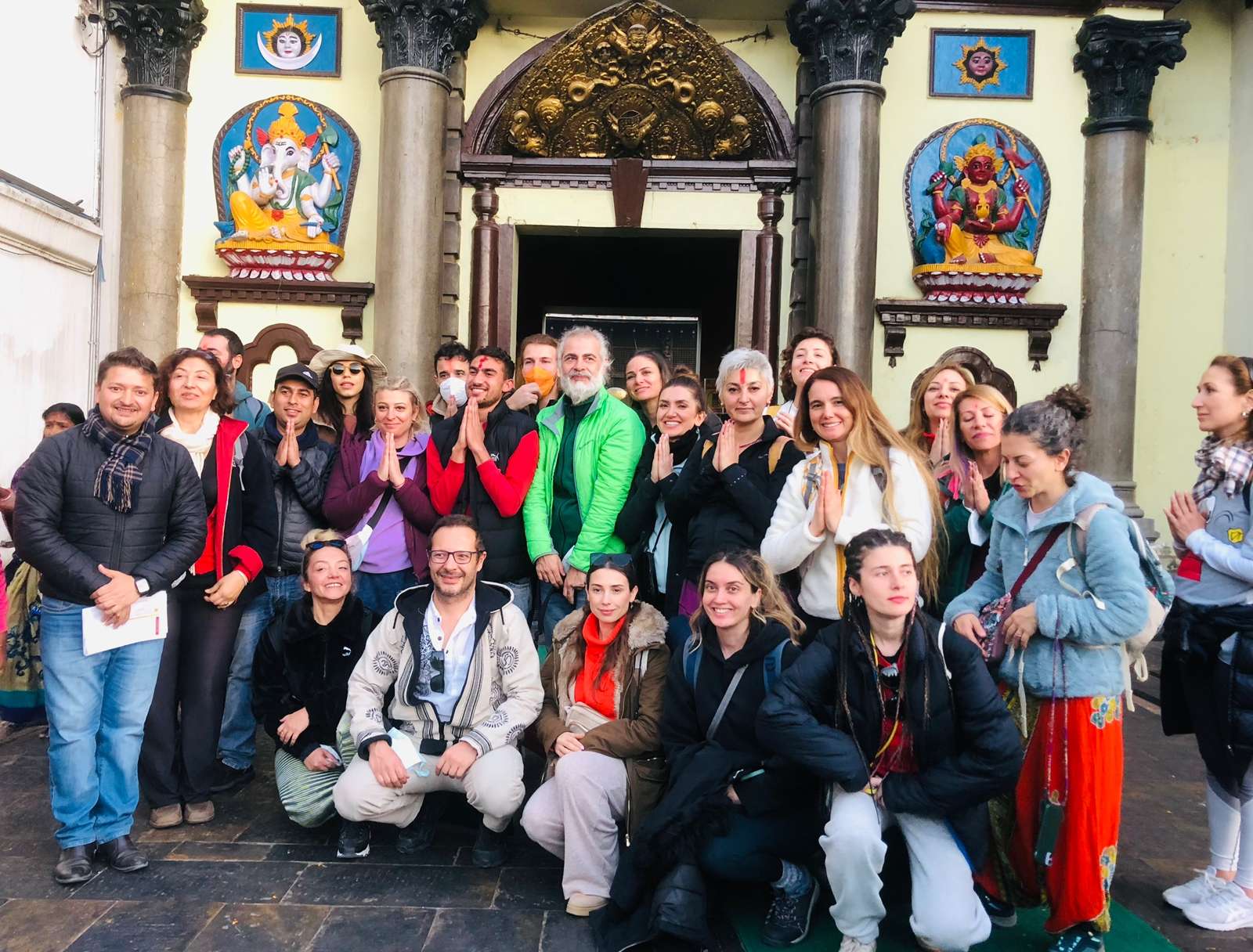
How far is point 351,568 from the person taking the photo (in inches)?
178

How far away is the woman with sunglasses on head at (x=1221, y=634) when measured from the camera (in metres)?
3.29

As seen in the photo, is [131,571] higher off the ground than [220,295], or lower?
lower

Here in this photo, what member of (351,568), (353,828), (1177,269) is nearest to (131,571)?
(351,568)

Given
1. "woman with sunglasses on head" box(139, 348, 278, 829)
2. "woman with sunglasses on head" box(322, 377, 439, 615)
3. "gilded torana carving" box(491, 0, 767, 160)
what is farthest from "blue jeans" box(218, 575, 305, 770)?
"gilded torana carving" box(491, 0, 767, 160)

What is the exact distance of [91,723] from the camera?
3623mm

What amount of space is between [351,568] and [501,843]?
4.95 feet

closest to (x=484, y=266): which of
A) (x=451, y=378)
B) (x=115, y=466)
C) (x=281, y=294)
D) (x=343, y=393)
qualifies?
(x=281, y=294)

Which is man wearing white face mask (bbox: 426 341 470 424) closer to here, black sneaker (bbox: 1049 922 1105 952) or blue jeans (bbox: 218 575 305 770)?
blue jeans (bbox: 218 575 305 770)

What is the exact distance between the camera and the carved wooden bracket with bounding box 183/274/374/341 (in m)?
8.77

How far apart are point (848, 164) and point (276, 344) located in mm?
5600

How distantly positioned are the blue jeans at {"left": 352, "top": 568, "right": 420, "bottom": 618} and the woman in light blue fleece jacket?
2.79 m

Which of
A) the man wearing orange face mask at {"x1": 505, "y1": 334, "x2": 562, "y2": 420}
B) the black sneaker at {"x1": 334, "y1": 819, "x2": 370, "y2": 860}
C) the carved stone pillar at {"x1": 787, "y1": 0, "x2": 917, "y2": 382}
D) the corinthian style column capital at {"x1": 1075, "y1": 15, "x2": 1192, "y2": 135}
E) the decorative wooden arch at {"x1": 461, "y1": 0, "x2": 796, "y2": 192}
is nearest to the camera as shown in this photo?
the black sneaker at {"x1": 334, "y1": 819, "x2": 370, "y2": 860}

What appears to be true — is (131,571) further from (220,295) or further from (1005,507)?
Result: (220,295)

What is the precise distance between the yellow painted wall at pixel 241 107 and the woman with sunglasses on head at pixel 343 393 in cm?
429
